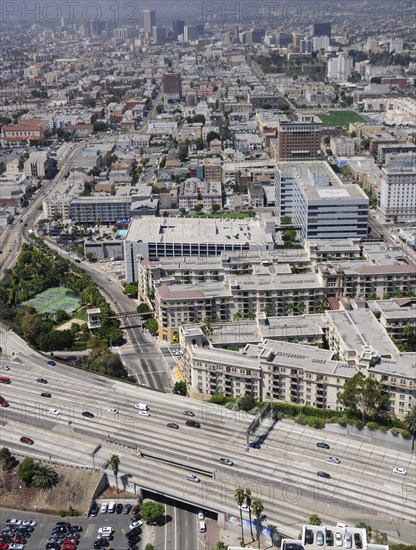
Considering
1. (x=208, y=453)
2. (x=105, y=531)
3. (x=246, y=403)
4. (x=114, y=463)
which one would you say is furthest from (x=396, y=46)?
(x=105, y=531)

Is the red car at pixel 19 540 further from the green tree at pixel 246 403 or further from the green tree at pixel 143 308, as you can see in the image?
the green tree at pixel 143 308

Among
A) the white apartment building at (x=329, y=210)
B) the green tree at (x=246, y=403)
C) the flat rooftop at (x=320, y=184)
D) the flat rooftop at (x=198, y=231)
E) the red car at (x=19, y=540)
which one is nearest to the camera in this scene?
the red car at (x=19, y=540)

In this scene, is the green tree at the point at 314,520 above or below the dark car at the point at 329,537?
below

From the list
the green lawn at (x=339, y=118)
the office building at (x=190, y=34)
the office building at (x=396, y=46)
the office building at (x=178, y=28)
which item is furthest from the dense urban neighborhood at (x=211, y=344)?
the office building at (x=178, y=28)

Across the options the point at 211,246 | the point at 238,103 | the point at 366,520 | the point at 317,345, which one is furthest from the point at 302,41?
the point at 366,520

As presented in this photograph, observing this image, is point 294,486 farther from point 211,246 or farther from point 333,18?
point 333,18

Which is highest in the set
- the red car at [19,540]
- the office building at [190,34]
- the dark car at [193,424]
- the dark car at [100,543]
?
the office building at [190,34]

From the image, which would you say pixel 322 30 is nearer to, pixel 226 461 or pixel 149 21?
pixel 149 21
